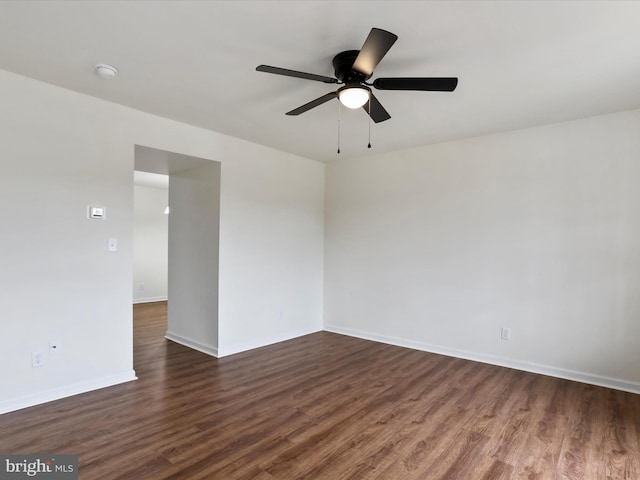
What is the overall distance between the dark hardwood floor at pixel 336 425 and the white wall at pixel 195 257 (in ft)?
1.93

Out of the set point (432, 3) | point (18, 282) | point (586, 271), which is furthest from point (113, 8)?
point (586, 271)

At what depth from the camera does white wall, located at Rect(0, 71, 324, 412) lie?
2.57 meters

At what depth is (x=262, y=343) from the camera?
4312mm

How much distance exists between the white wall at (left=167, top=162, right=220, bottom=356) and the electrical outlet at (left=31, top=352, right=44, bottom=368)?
1.57 metres

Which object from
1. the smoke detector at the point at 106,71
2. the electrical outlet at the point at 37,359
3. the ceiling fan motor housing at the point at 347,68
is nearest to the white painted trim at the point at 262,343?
the electrical outlet at the point at 37,359

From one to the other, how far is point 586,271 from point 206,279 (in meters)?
3.92

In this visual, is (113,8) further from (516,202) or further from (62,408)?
(516,202)

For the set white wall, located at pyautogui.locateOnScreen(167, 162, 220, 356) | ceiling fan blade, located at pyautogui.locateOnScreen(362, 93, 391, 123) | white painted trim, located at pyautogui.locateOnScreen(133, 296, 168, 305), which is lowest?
white painted trim, located at pyautogui.locateOnScreen(133, 296, 168, 305)

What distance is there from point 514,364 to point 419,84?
121 inches

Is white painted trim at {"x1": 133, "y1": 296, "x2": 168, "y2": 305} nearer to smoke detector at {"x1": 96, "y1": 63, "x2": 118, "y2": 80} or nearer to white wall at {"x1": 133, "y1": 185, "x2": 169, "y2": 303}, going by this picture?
white wall at {"x1": 133, "y1": 185, "x2": 169, "y2": 303}

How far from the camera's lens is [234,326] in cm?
402

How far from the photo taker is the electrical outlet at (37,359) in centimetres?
264

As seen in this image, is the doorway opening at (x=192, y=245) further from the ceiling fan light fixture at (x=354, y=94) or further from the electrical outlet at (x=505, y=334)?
the electrical outlet at (x=505, y=334)

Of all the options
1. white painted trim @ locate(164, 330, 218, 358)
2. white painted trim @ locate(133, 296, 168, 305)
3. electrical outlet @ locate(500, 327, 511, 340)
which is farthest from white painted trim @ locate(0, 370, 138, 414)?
white painted trim @ locate(133, 296, 168, 305)
